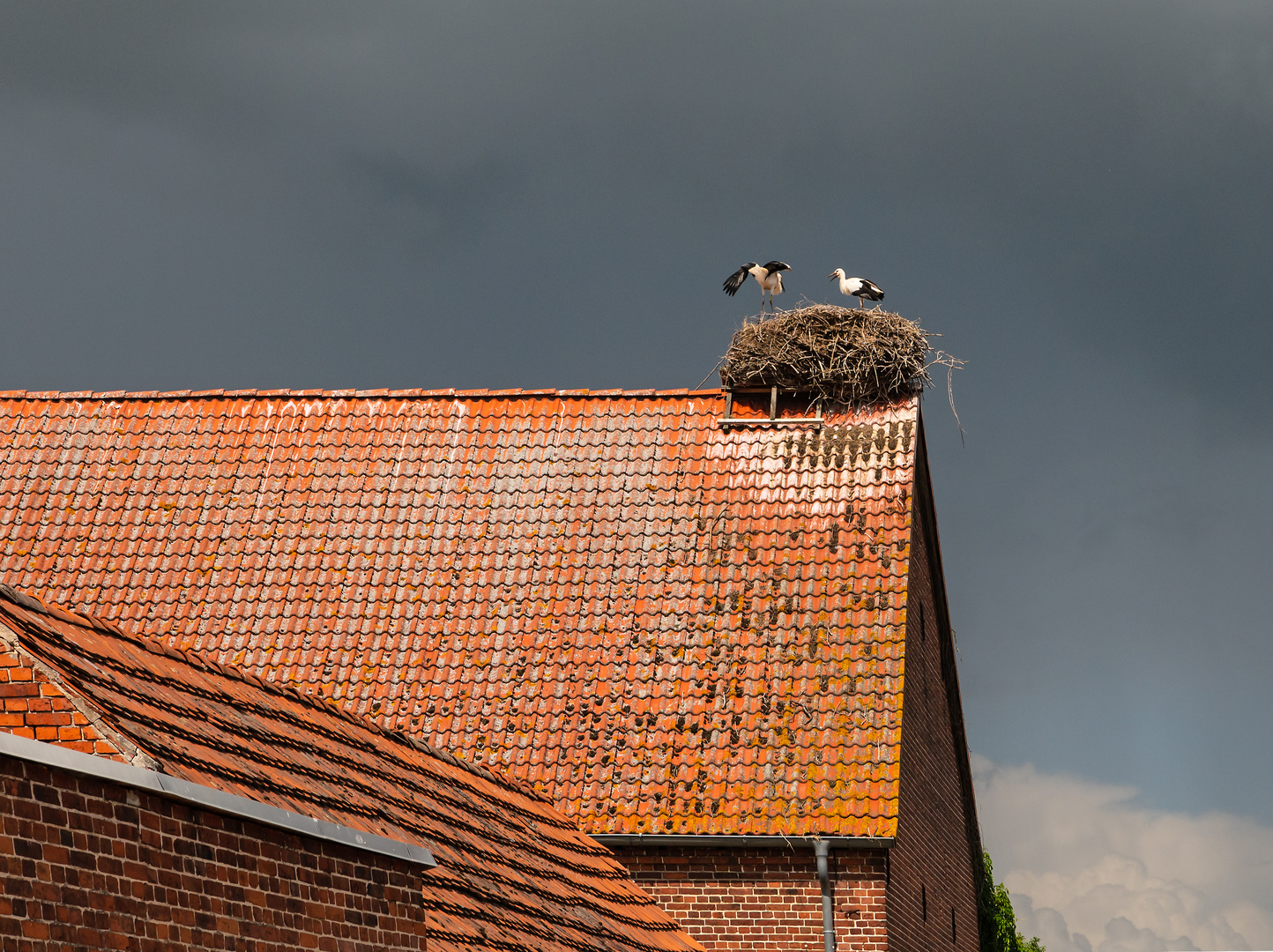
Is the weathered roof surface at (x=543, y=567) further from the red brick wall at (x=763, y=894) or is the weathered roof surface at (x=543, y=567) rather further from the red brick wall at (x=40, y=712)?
the red brick wall at (x=40, y=712)

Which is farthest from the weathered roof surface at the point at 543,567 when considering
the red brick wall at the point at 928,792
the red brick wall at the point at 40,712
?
the red brick wall at the point at 40,712

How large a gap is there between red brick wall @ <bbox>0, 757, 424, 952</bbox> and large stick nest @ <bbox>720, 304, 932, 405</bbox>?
11616 mm

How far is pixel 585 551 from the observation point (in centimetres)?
1541

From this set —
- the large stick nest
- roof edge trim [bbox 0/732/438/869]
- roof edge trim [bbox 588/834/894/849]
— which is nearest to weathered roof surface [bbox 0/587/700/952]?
roof edge trim [bbox 0/732/438/869]

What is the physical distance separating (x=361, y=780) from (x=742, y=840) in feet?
19.1

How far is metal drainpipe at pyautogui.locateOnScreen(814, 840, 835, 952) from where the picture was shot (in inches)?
492

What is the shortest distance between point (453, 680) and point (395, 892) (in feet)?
27.3

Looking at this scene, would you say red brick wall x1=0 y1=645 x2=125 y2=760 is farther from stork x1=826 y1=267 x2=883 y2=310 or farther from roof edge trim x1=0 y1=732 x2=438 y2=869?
stork x1=826 y1=267 x2=883 y2=310

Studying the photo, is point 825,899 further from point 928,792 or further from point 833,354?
point 833,354

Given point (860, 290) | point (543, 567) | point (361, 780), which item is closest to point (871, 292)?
point (860, 290)

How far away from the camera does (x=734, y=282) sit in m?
20.0

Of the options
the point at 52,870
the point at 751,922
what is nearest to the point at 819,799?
the point at 751,922

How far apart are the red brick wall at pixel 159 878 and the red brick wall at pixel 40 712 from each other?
0.45 meters

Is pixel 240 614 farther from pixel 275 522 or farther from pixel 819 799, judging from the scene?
pixel 819 799
